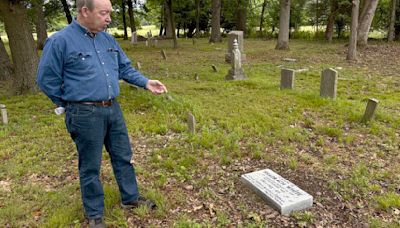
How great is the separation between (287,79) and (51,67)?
6.54 meters

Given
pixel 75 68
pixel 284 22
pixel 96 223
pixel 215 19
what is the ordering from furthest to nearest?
pixel 215 19 → pixel 284 22 → pixel 96 223 → pixel 75 68

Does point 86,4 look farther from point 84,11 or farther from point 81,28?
point 81,28

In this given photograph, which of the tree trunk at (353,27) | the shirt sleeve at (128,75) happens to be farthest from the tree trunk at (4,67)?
the tree trunk at (353,27)

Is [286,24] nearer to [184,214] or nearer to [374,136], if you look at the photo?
[374,136]

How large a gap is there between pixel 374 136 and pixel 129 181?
4227 mm

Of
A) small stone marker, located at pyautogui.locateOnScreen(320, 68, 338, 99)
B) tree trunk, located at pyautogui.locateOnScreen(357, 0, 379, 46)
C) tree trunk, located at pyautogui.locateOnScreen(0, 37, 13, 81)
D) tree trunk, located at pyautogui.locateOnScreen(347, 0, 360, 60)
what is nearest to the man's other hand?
small stone marker, located at pyautogui.locateOnScreen(320, 68, 338, 99)

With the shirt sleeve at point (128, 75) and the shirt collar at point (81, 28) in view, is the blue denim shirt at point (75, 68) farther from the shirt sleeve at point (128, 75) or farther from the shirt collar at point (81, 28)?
the shirt sleeve at point (128, 75)

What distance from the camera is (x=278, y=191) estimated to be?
3660 millimetres

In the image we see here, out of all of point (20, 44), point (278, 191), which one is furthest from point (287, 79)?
point (20, 44)

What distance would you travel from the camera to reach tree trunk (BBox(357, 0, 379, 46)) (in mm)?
14977

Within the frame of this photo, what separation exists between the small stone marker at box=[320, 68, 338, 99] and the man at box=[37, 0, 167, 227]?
5253 millimetres

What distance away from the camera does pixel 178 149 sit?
5020 mm

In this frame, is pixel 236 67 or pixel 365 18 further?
pixel 365 18

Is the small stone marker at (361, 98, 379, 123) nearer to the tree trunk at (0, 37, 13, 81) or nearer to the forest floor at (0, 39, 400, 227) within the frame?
the forest floor at (0, 39, 400, 227)
